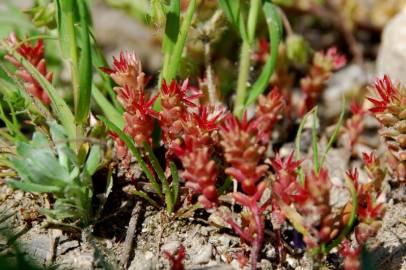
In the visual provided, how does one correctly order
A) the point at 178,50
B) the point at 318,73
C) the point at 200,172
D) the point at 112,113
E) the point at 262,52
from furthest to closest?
the point at 262,52 → the point at 318,73 → the point at 112,113 → the point at 178,50 → the point at 200,172

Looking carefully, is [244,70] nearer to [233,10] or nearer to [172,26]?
[233,10]

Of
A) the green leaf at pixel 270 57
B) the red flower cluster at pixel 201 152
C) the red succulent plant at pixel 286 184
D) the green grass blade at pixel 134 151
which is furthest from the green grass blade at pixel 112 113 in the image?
the red succulent plant at pixel 286 184

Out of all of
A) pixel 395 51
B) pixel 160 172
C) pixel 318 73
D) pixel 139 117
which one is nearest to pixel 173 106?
pixel 139 117

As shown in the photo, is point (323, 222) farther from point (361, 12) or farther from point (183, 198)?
point (361, 12)

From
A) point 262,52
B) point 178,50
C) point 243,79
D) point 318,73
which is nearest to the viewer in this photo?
point 178,50

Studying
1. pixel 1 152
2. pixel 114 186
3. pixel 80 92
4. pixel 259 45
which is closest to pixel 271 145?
pixel 259 45
